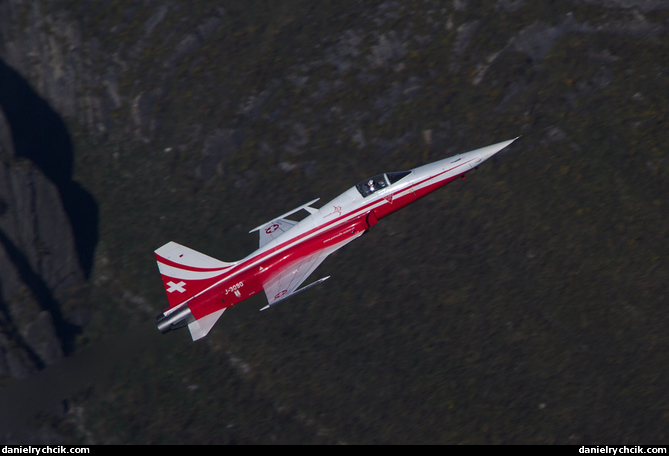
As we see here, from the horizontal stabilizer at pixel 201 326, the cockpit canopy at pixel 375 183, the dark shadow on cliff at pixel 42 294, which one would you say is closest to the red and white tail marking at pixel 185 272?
the horizontal stabilizer at pixel 201 326

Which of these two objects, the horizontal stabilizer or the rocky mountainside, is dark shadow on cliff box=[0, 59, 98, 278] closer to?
the rocky mountainside

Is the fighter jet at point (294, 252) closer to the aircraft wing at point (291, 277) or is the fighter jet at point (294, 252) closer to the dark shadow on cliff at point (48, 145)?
the aircraft wing at point (291, 277)

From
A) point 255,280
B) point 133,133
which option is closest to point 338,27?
point 133,133

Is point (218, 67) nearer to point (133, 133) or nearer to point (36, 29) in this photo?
point (133, 133)

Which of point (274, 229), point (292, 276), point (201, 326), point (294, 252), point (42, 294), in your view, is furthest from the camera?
point (42, 294)

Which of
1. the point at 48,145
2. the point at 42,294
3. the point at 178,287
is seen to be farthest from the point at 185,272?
the point at 48,145

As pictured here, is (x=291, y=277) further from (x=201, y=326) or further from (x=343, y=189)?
(x=343, y=189)
